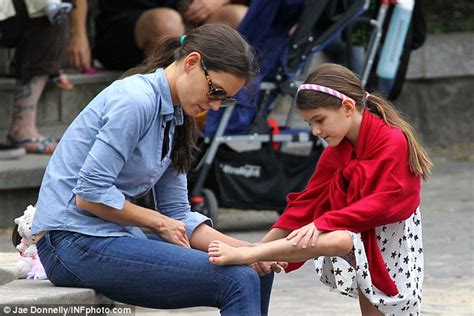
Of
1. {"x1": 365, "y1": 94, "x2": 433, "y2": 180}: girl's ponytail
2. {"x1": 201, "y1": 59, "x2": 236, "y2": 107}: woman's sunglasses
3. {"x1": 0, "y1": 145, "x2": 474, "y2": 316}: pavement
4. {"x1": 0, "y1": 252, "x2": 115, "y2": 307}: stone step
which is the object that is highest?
{"x1": 201, "y1": 59, "x2": 236, "y2": 107}: woman's sunglasses

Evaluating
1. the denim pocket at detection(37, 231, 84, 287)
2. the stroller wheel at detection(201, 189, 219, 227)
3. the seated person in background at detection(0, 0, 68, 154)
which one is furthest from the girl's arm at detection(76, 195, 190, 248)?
the seated person in background at detection(0, 0, 68, 154)

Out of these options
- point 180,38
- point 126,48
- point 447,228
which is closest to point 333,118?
point 180,38

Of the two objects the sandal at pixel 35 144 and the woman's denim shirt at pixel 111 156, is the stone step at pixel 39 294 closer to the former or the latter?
the woman's denim shirt at pixel 111 156

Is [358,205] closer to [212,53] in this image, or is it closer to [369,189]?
[369,189]

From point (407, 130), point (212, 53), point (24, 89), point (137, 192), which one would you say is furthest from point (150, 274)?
point (24, 89)

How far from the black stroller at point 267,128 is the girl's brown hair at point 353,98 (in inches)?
106

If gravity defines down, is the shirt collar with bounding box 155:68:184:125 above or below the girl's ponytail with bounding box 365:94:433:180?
above

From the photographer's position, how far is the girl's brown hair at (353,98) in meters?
4.03

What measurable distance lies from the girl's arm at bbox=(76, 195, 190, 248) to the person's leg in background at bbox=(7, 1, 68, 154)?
3.39 metres

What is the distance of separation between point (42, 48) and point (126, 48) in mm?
704

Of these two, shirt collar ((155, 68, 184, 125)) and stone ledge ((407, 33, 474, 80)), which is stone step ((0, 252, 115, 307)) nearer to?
shirt collar ((155, 68, 184, 125))

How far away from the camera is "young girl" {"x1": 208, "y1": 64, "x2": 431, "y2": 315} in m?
3.97

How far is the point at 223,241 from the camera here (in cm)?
418

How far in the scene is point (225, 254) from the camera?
12.4 feet
